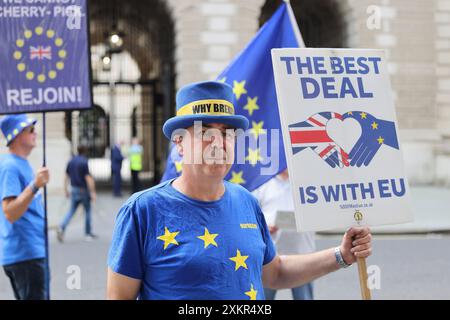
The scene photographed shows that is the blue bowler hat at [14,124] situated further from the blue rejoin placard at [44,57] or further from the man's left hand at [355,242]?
the man's left hand at [355,242]

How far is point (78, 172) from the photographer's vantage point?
1153cm

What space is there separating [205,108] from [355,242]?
75cm

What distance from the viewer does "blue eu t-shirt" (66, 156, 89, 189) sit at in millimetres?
11531

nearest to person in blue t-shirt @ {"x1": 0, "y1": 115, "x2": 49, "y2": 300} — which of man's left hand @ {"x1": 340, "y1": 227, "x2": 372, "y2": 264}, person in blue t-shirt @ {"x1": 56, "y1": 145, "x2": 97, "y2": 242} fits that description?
man's left hand @ {"x1": 340, "y1": 227, "x2": 372, "y2": 264}

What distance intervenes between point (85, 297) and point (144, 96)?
22.5 meters

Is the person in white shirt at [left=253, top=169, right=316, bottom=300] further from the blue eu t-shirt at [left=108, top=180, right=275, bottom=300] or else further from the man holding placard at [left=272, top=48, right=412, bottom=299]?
the blue eu t-shirt at [left=108, top=180, right=275, bottom=300]

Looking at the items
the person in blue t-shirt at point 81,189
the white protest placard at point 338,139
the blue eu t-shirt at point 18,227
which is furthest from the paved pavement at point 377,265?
the white protest placard at point 338,139

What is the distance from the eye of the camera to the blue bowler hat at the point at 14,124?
4.89 meters

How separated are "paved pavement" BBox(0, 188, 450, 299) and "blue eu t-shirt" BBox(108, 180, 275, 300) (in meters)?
4.76

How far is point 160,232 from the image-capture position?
2.37 m

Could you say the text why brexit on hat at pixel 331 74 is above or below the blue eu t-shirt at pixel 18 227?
above

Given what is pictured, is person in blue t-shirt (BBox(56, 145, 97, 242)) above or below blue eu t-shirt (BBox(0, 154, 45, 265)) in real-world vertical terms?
above

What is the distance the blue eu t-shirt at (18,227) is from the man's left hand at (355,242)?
108 inches
